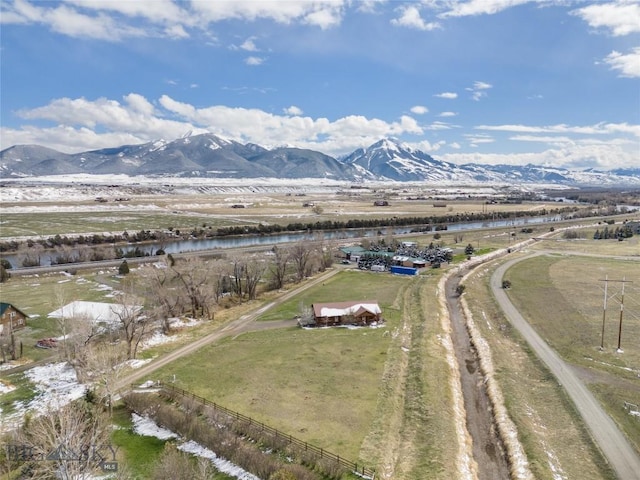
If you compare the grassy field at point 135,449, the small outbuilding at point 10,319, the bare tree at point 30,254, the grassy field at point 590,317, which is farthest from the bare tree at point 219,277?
the bare tree at point 30,254

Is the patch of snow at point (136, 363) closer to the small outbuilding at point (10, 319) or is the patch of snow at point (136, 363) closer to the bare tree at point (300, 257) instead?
the small outbuilding at point (10, 319)

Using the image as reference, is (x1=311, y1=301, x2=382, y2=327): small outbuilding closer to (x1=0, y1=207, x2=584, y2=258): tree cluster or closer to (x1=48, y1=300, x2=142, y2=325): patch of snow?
(x1=48, y1=300, x2=142, y2=325): patch of snow

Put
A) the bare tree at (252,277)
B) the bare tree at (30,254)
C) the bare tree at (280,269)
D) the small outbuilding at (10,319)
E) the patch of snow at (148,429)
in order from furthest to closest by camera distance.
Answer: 1. the bare tree at (30,254)
2. the bare tree at (280,269)
3. the bare tree at (252,277)
4. the small outbuilding at (10,319)
5. the patch of snow at (148,429)

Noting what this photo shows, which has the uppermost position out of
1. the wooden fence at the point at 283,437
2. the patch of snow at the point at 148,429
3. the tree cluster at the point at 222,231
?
the tree cluster at the point at 222,231

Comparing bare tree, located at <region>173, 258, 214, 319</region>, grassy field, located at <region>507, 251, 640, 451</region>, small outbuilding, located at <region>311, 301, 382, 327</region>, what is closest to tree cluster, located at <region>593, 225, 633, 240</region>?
grassy field, located at <region>507, 251, 640, 451</region>

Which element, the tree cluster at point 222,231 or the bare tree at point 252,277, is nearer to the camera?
the bare tree at point 252,277

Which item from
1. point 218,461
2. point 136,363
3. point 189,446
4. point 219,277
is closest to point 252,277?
point 219,277

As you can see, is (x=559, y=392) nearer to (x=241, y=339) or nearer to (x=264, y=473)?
(x=264, y=473)
